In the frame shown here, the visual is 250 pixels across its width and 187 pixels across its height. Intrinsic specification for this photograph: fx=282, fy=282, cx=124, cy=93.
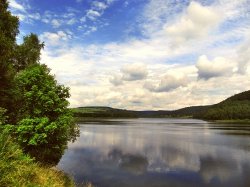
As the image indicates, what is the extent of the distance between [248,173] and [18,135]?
2684 cm

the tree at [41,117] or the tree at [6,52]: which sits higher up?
the tree at [6,52]

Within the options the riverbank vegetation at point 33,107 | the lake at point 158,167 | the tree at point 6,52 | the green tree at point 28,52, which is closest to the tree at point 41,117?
the riverbank vegetation at point 33,107

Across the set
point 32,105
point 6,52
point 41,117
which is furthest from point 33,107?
point 6,52

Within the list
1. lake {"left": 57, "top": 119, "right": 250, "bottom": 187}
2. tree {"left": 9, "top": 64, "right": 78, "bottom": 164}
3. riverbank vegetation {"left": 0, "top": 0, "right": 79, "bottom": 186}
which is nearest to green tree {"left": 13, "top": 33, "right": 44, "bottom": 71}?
riverbank vegetation {"left": 0, "top": 0, "right": 79, "bottom": 186}

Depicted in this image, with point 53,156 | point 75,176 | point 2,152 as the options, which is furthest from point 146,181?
point 2,152

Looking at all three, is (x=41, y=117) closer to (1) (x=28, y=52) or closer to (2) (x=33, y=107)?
(2) (x=33, y=107)

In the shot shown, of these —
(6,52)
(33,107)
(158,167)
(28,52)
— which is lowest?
(158,167)

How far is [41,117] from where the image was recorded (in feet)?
96.0

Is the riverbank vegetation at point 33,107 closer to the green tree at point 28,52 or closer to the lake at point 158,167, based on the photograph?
the lake at point 158,167

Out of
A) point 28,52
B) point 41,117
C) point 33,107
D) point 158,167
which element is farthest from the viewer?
point 28,52

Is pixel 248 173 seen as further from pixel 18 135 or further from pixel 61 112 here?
pixel 18 135

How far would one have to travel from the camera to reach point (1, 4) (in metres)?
29.6

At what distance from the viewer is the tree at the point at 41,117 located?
28.0 m

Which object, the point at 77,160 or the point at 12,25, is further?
the point at 77,160
